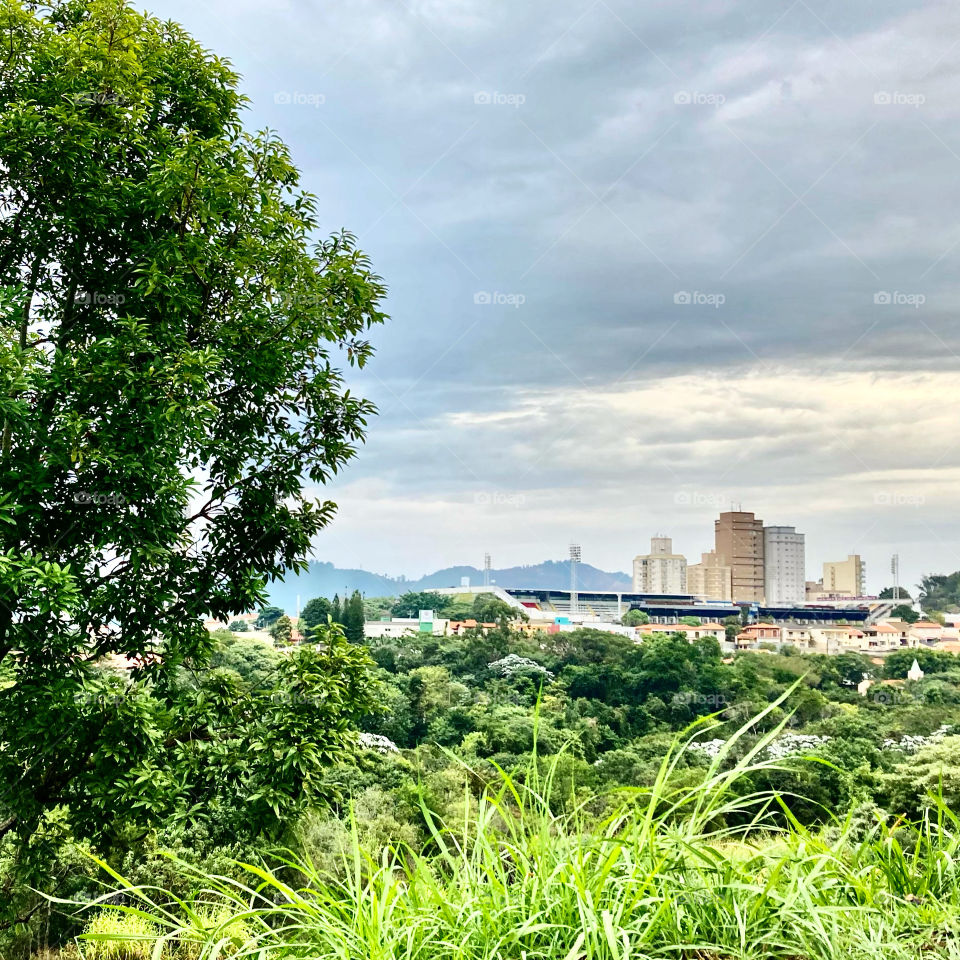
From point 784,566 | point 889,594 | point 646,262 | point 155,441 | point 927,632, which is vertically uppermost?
point 646,262

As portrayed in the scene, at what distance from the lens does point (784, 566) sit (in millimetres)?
21391

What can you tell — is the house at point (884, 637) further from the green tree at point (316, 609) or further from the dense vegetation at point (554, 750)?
the green tree at point (316, 609)

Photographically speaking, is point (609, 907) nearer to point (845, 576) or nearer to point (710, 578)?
point (710, 578)

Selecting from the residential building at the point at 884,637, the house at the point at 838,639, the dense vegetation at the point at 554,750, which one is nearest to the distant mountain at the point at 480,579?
the dense vegetation at the point at 554,750

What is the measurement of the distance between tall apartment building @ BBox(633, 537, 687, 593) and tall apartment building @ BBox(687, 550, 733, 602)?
1.15 feet

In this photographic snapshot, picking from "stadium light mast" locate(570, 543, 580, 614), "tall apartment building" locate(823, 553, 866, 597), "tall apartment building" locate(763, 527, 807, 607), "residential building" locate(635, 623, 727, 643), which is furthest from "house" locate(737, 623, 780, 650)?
"stadium light mast" locate(570, 543, 580, 614)

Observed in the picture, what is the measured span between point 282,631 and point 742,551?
14.4 m

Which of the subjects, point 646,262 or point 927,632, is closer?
point 927,632

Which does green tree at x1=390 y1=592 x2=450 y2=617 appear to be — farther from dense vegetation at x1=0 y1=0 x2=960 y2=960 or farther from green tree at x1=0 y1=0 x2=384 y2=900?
green tree at x1=0 y1=0 x2=384 y2=900

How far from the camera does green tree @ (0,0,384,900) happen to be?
2.97 meters

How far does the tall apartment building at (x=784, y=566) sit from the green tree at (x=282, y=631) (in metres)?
12.8

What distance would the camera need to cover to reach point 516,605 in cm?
1853

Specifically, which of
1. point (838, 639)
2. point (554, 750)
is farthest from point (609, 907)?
point (838, 639)

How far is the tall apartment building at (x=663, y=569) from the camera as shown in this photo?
24.1 meters
